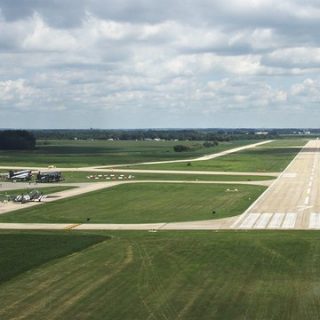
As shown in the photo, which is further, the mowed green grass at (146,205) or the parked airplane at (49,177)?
the parked airplane at (49,177)

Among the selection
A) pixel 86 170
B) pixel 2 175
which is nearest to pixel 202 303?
pixel 2 175

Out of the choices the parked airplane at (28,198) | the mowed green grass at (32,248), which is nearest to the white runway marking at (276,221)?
the mowed green grass at (32,248)

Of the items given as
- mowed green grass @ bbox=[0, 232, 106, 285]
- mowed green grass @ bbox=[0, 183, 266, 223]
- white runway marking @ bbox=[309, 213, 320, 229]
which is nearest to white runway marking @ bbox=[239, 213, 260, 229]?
mowed green grass @ bbox=[0, 183, 266, 223]

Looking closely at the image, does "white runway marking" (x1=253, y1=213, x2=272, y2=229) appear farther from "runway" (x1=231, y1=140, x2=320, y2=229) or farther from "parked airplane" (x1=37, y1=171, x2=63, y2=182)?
"parked airplane" (x1=37, y1=171, x2=63, y2=182)

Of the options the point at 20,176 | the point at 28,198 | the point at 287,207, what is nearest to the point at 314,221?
the point at 287,207

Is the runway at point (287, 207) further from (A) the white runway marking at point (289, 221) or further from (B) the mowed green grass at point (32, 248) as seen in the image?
(B) the mowed green grass at point (32, 248)

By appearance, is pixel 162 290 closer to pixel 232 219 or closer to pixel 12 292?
pixel 12 292
